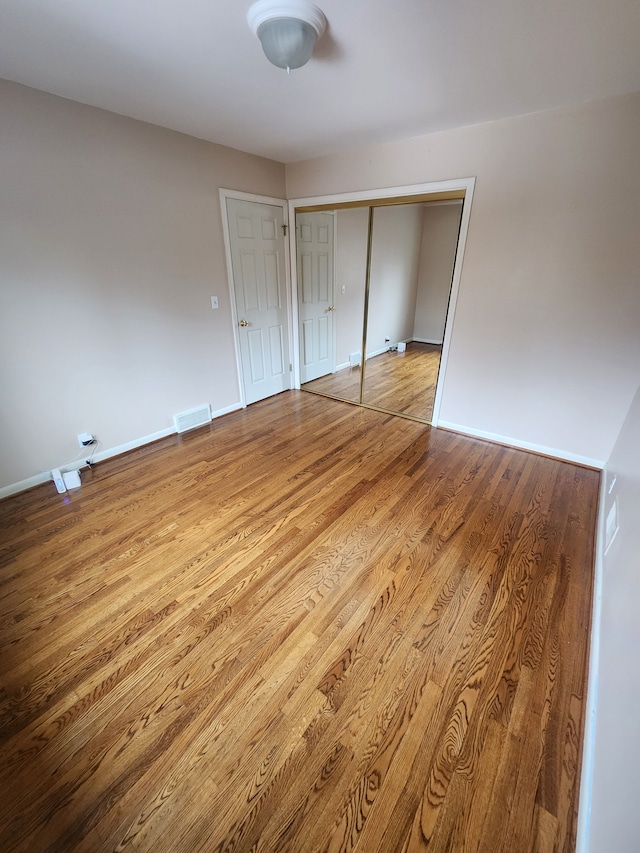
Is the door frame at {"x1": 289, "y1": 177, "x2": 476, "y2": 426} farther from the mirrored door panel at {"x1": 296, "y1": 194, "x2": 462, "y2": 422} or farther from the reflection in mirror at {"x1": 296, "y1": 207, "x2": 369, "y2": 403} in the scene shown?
the reflection in mirror at {"x1": 296, "y1": 207, "x2": 369, "y2": 403}

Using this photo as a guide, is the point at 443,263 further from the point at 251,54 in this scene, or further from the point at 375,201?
the point at 251,54

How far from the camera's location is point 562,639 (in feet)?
4.87

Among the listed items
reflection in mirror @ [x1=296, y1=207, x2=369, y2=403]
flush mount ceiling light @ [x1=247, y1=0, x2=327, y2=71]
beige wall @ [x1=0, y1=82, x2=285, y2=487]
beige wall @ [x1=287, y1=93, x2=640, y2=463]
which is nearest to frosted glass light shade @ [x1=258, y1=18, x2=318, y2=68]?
flush mount ceiling light @ [x1=247, y1=0, x2=327, y2=71]

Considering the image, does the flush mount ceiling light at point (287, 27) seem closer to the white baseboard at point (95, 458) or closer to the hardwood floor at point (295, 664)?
the hardwood floor at point (295, 664)

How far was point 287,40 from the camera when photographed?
1458mm

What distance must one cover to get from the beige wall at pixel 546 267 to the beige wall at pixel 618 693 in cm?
108

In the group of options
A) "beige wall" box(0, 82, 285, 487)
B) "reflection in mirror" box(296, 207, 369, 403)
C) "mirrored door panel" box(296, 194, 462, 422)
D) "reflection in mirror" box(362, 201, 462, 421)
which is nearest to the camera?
"beige wall" box(0, 82, 285, 487)

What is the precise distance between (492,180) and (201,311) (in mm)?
2608

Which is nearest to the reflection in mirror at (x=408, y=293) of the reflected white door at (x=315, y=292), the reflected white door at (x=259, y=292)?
the reflected white door at (x=315, y=292)

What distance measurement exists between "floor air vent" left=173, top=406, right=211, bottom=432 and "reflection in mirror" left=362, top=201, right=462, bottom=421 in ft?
6.37

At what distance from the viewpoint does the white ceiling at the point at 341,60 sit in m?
1.40

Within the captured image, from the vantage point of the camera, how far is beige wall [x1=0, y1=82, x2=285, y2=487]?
84.2 inches

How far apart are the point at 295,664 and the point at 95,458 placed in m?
2.36

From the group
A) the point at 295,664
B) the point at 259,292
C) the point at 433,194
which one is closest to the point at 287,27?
the point at 433,194
